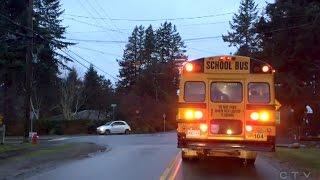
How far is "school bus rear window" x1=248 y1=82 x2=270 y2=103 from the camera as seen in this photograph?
18.9m

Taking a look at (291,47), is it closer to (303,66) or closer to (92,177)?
(303,66)

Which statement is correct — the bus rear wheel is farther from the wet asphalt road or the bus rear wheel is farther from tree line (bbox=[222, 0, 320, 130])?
tree line (bbox=[222, 0, 320, 130])

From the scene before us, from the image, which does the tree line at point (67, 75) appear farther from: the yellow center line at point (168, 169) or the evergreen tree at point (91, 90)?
the yellow center line at point (168, 169)

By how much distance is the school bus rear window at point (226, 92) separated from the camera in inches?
749

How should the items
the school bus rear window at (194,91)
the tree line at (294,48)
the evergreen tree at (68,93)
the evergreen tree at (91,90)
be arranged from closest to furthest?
the school bus rear window at (194,91) < the tree line at (294,48) < the evergreen tree at (68,93) < the evergreen tree at (91,90)

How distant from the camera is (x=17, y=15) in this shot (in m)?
58.9

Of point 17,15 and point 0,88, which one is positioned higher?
point 17,15

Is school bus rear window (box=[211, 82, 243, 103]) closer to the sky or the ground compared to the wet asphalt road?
closer to the sky

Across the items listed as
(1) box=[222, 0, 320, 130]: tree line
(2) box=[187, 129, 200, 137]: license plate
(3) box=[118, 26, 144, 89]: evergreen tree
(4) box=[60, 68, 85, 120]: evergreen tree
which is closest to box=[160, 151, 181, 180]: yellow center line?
(2) box=[187, 129, 200, 137]: license plate

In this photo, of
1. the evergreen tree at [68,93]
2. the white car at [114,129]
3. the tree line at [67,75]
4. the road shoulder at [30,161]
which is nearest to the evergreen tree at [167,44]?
the tree line at [67,75]

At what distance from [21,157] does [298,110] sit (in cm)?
3731

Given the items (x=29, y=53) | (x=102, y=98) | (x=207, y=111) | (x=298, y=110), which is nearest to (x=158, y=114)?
(x=102, y=98)

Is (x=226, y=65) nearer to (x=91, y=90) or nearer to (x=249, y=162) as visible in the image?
(x=249, y=162)

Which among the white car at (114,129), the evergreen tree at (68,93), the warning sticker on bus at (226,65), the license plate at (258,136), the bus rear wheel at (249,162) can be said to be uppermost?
the evergreen tree at (68,93)
